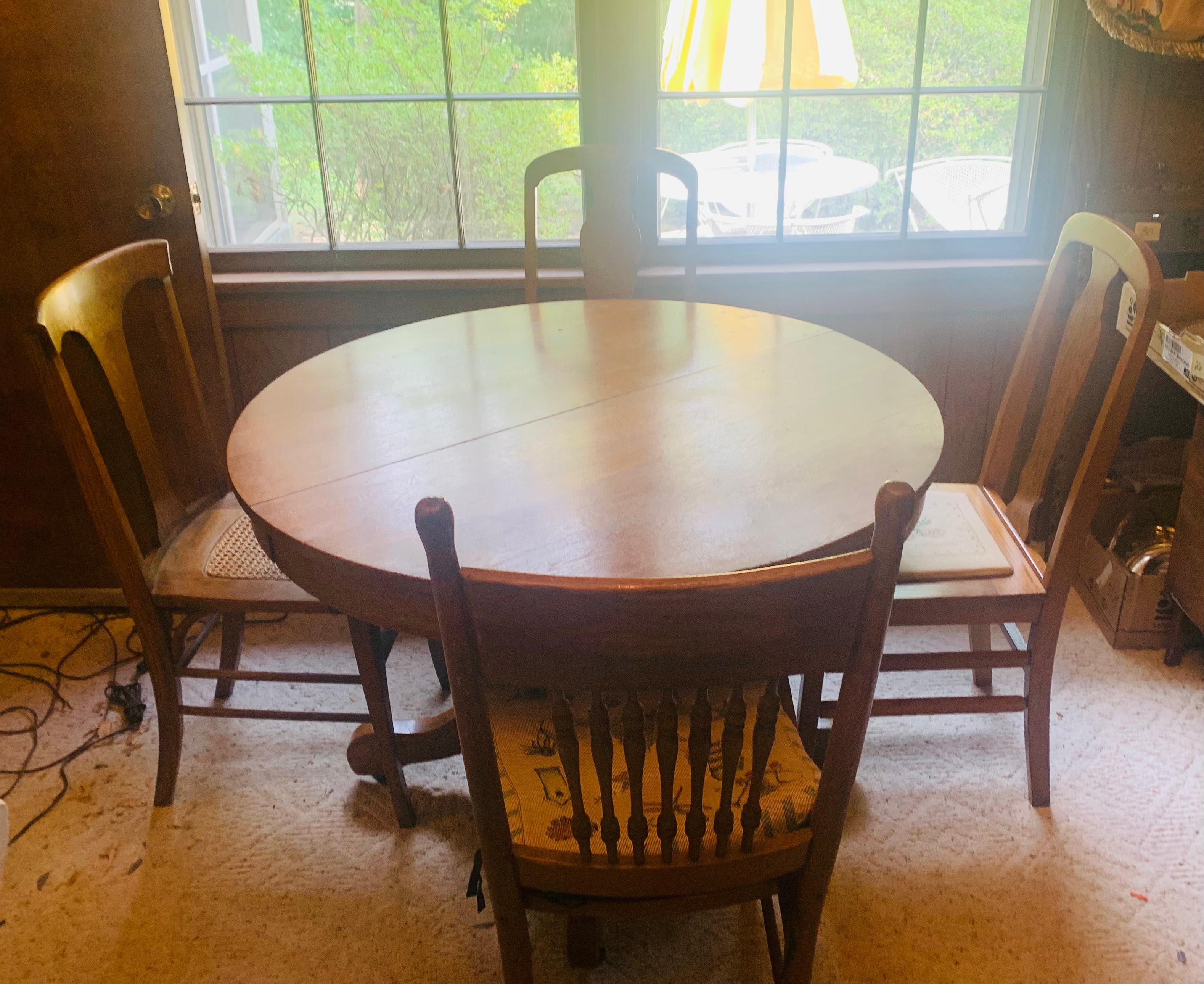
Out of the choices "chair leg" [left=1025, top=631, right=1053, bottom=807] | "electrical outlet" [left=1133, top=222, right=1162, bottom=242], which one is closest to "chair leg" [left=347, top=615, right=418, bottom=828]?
"chair leg" [left=1025, top=631, right=1053, bottom=807]

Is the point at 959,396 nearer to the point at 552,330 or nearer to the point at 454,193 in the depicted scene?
the point at 552,330

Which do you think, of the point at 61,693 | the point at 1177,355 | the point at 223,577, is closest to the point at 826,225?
the point at 1177,355

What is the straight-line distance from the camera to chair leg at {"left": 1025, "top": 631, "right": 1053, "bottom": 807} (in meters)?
1.60

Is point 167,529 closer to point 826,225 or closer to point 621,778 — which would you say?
point 621,778

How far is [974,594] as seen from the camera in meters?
1.55

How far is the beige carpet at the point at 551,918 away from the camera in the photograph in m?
1.44

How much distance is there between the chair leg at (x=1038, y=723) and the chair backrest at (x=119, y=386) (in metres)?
1.50

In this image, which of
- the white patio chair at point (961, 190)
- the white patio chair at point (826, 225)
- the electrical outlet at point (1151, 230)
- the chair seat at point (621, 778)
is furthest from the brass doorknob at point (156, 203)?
the electrical outlet at point (1151, 230)

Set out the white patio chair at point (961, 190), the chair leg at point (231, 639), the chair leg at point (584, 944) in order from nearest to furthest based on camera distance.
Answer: the chair leg at point (584, 944) < the chair leg at point (231, 639) < the white patio chair at point (961, 190)

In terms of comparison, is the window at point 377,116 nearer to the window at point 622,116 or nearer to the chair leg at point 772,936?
the window at point 622,116

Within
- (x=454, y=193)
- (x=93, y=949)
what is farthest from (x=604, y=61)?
(x=93, y=949)

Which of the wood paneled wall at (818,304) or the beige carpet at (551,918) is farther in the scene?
the wood paneled wall at (818,304)

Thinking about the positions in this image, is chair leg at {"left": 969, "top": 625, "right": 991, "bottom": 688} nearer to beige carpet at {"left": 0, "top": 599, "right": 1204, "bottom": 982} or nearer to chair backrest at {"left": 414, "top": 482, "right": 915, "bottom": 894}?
beige carpet at {"left": 0, "top": 599, "right": 1204, "bottom": 982}

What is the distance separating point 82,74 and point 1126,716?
7.91ft
